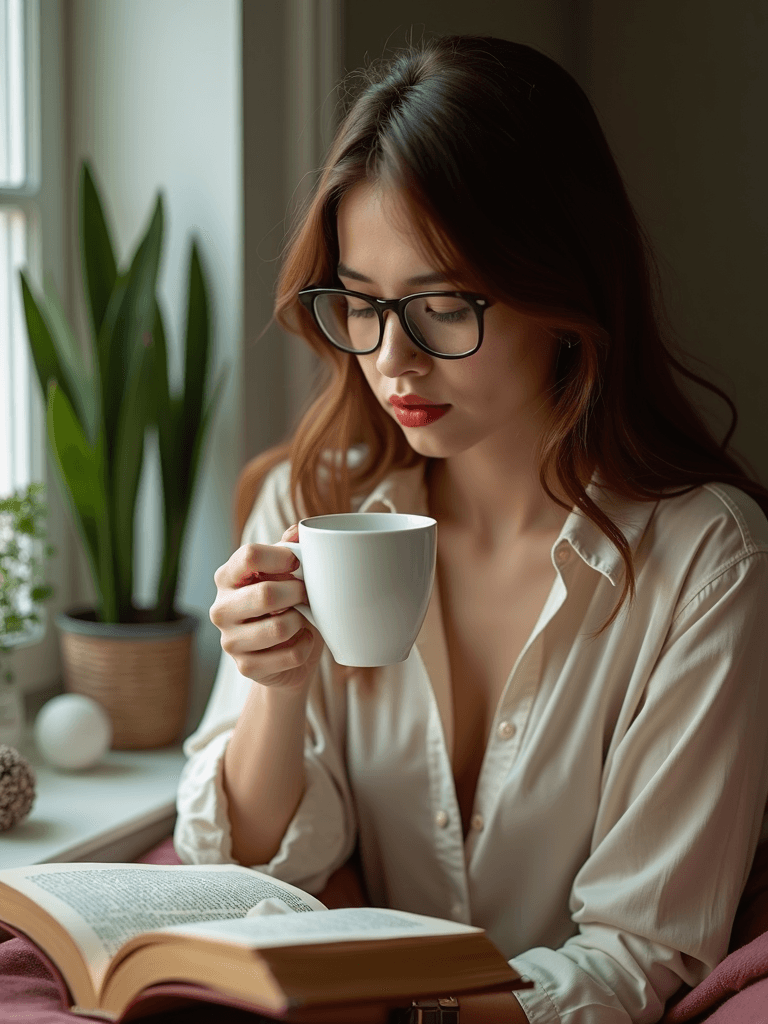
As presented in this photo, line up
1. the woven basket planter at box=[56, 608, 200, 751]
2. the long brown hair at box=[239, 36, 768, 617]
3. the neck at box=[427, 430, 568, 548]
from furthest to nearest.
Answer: the woven basket planter at box=[56, 608, 200, 751]
the neck at box=[427, 430, 568, 548]
the long brown hair at box=[239, 36, 768, 617]

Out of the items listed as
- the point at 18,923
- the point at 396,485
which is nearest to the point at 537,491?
the point at 396,485

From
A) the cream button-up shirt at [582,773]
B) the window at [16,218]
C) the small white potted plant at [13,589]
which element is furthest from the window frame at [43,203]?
the cream button-up shirt at [582,773]

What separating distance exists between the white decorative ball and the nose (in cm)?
69

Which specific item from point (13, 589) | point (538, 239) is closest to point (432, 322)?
point (538, 239)

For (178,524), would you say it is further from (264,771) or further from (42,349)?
(264,771)

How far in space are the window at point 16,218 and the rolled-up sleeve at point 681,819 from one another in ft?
3.37

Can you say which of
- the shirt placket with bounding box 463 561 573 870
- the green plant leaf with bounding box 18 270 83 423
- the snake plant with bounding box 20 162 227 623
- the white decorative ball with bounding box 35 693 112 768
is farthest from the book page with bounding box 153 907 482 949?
the green plant leaf with bounding box 18 270 83 423

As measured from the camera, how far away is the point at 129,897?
2.90ft

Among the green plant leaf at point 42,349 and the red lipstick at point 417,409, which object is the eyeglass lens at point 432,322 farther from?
the green plant leaf at point 42,349

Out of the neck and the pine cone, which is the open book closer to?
the pine cone

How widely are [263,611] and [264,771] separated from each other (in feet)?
1.06

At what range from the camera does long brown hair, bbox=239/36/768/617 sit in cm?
102

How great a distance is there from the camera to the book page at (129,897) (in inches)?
32.7

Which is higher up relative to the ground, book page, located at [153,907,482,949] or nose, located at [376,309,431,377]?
nose, located at [376,309,431,377]
